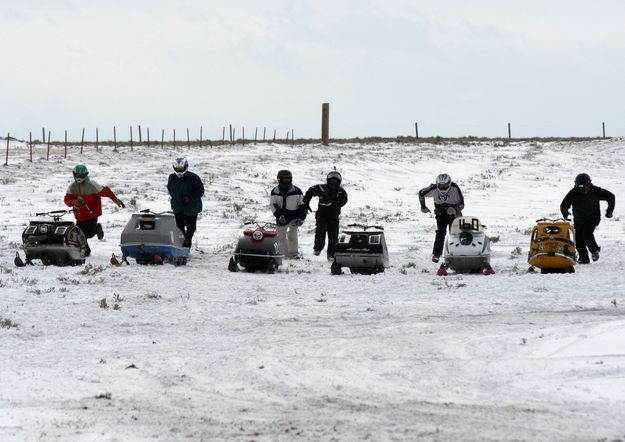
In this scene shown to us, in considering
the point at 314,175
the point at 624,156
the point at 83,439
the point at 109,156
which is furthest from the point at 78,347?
the point at 624,156

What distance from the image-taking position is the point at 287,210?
16.3 metres

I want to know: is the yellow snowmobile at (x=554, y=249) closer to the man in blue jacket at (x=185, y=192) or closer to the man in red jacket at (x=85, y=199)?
the man in blue jacket at (x=185, y=192)

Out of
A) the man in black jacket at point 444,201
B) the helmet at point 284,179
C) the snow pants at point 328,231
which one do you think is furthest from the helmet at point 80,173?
the man in black jacket at point 444,201

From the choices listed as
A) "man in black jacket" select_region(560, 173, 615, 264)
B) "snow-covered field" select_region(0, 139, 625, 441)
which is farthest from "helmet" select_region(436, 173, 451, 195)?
"man in black jacket" select_region(560, 173, 615, 264)

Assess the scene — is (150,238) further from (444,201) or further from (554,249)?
(554,249)

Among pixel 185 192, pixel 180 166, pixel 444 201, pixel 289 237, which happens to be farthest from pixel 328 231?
pixel 180 166

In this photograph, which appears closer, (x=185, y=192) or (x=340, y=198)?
(x=185, y=192)

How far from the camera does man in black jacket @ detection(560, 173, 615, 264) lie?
50.5 feet

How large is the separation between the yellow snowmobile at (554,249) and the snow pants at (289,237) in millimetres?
4327

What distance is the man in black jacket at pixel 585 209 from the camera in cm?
1540

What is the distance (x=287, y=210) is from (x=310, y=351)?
7.91 metres

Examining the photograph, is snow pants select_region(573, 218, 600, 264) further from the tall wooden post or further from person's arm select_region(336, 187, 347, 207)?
the tall wooden post

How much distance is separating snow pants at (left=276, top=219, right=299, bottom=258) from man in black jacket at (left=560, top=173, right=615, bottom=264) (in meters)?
4.56

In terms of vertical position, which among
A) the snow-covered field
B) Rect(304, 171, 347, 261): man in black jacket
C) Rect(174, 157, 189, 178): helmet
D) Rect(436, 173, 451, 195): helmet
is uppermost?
Rect(174, 157, 189, 178): helmet
